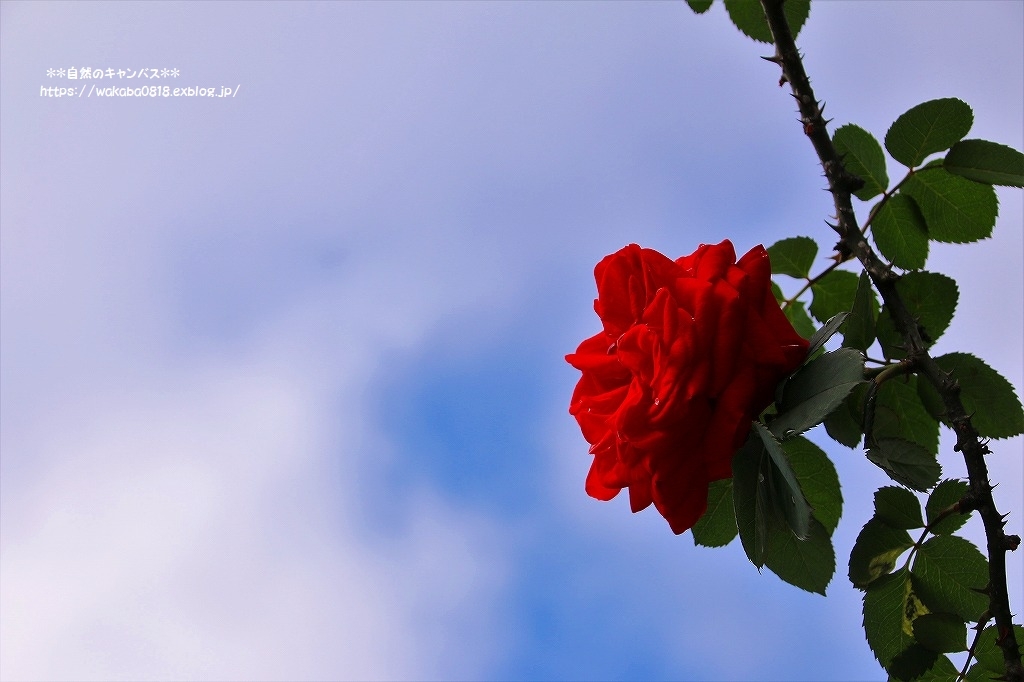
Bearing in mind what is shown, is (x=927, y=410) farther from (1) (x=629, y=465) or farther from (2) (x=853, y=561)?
(1) (x=629, y=465)

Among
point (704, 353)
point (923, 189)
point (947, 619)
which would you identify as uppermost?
point (923, 189)

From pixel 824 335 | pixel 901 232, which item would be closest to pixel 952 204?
pixel 901 232


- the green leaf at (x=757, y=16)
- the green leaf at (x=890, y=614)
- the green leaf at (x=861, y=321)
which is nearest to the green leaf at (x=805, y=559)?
the green leaf at (x=890, y=614)

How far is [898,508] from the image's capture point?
1.80 feet

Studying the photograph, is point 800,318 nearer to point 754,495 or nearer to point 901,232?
point 901,232

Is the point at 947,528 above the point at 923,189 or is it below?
below

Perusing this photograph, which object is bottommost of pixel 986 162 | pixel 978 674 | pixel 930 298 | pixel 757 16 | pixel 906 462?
pixel 978 674

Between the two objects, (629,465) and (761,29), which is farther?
(761,29)

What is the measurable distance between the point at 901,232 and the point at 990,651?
1.04 feet

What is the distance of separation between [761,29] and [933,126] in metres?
0.15

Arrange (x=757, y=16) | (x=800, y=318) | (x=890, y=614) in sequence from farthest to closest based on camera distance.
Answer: (x=800, y=318) < (x=757, y=16) < (x=890, y=614)

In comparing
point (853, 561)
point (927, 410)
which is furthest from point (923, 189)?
point (853, 561)

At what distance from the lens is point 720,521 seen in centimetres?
63

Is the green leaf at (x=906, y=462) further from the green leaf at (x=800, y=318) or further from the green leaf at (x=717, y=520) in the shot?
the green leaf at (x=800, y=318)
